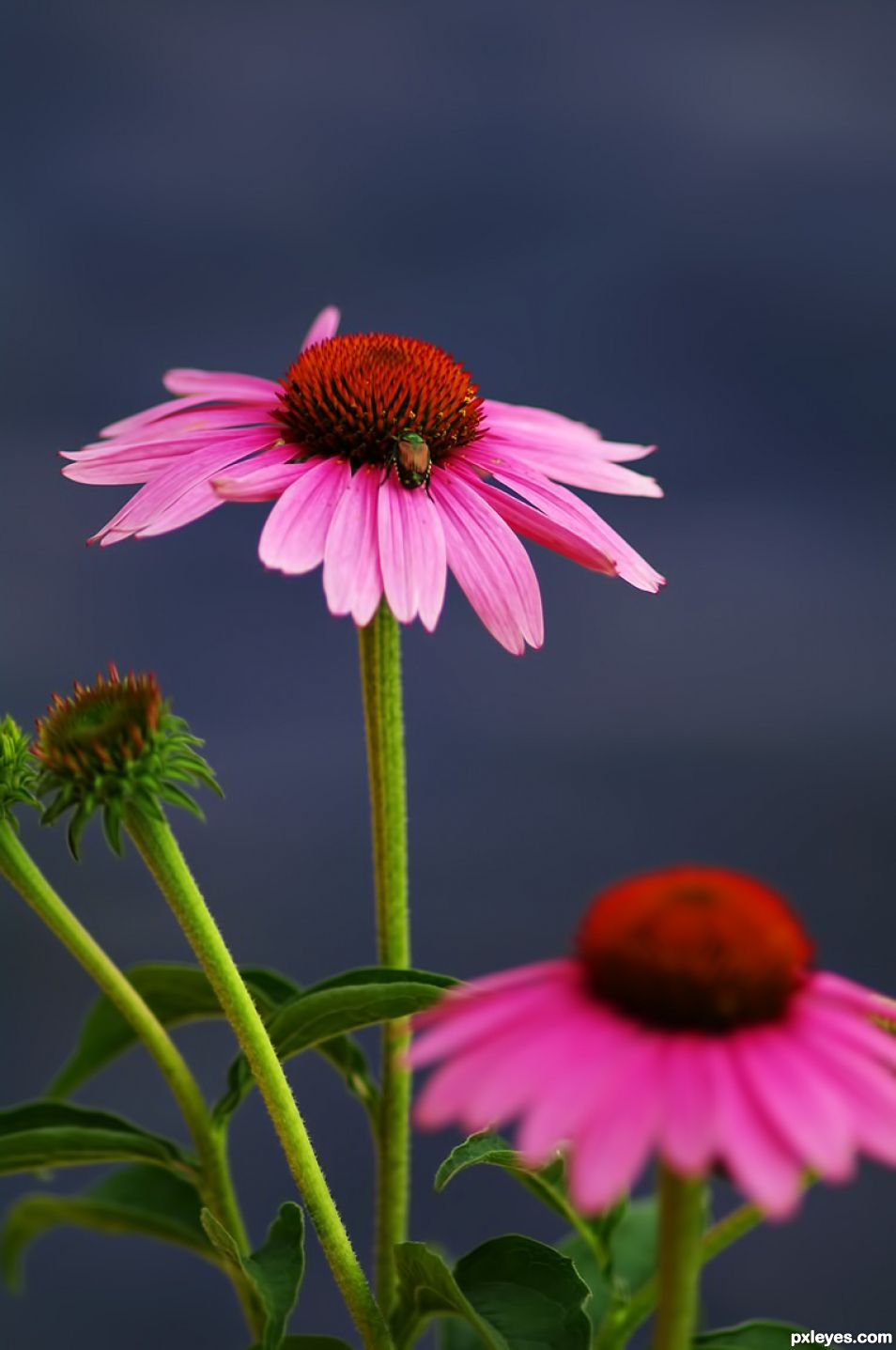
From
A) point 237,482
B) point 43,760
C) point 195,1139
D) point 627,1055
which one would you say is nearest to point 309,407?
point 237,482

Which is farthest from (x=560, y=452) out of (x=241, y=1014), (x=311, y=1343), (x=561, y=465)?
(x=311, y=1343)

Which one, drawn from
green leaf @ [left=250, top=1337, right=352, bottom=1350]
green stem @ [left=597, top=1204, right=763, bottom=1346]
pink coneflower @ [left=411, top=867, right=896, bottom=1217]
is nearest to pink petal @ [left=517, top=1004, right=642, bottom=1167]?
pink coneflower @ [left=411, top=867, right=896, bottom=1217]

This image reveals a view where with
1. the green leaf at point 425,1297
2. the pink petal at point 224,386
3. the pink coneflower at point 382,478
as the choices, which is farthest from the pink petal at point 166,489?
the green leaf at point 425,1297

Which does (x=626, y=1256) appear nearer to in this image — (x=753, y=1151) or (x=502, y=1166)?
(x=502, y=1166)

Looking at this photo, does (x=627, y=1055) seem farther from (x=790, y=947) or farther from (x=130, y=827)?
(x=130, y=827)

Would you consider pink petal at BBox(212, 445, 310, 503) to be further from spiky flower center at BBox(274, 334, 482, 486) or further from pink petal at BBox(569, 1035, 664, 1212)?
pink petal at BBox(569, 1035, 664, 1212)

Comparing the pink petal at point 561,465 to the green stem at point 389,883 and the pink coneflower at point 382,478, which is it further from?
the green stem at point 389,883
